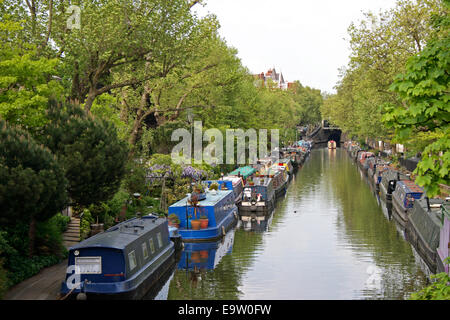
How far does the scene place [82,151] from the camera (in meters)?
27.3

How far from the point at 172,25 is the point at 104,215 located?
13.2 meters

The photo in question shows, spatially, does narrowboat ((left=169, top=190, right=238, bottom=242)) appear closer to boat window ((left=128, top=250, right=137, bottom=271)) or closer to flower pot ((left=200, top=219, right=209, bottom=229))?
flower pot ((left=200, top=219, right=209, bottom=229))

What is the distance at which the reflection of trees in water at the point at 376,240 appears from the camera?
26969mm

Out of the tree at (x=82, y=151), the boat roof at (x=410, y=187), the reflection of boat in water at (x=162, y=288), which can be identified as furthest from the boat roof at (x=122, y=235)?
the boat roof at (x=410, y=187)

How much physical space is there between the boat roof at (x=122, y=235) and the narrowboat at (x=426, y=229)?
14.6 metres

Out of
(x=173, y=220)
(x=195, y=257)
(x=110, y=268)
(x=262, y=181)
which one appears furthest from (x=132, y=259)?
(x=262, y=181)

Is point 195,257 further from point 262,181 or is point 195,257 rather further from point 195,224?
point 262,181

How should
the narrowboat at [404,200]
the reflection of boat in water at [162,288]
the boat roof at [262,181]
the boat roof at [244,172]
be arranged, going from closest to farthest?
the reflection of boat in water at [162,288], the narrowboat at [404,200], the boat roof at [262,181], the boat roof at [244,172]

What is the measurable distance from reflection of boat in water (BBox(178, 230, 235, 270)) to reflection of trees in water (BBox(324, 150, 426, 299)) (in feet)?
27.5

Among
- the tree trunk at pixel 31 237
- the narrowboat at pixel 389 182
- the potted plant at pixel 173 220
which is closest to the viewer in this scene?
the tree trunk at pixel 31 237

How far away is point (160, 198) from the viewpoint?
140ft

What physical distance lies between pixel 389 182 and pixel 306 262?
87.3 feet

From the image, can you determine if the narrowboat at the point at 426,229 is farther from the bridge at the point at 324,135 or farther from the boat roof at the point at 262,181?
the bridge at the point at 324,135
